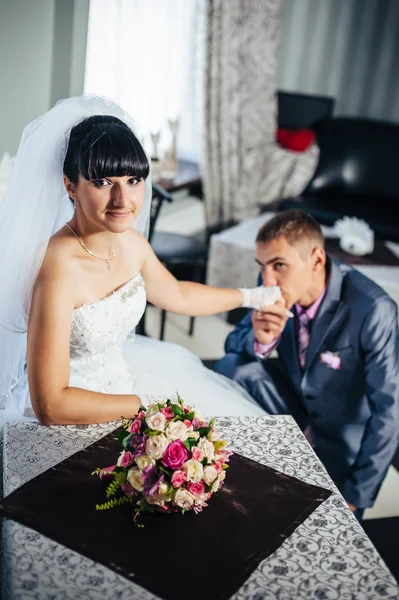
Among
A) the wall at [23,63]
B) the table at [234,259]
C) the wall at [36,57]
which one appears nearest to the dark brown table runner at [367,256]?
the table at [234,259]

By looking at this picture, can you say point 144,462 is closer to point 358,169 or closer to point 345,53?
point 358,169

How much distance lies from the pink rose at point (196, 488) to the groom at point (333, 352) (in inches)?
42.6

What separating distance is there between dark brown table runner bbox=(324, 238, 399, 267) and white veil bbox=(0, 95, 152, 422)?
2264mm

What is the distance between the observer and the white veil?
2.01m

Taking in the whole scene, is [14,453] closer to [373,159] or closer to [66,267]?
[66,267]

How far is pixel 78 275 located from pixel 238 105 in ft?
10.9

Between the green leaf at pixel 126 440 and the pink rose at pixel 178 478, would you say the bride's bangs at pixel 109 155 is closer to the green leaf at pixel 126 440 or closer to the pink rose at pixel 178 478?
the green leaf at pixel 126 440

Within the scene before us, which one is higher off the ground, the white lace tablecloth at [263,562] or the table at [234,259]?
the white lace tablecloth at [263,562]

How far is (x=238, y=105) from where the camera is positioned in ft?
16.5

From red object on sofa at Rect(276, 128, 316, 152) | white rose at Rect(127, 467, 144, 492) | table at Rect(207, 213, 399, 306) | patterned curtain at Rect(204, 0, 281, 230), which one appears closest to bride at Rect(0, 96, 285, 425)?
white rose at Rect(127, 467, 144, 492)

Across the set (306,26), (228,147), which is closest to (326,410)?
(228,147)

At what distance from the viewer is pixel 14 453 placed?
1682 millimetres

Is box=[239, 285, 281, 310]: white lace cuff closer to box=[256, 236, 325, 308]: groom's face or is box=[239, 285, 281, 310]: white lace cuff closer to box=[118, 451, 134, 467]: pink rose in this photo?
box=[256, 236, 325, 308]: groom's face

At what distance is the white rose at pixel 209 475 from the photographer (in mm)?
1483
